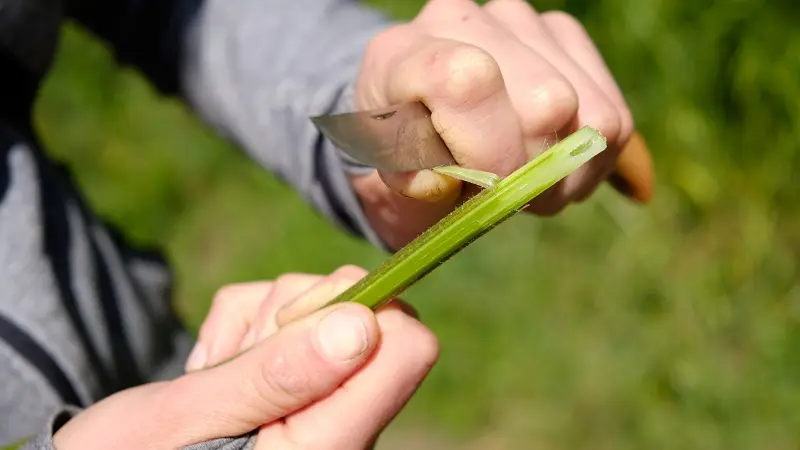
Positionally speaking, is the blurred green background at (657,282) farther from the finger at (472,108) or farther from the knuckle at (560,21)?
the finger at (472,108)

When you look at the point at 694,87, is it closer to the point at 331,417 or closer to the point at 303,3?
the point at 303,3

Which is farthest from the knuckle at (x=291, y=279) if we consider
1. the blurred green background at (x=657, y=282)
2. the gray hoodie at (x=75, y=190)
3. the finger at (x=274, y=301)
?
the blurred green background at (x=657, y=282)

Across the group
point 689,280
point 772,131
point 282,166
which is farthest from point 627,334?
point 282,166

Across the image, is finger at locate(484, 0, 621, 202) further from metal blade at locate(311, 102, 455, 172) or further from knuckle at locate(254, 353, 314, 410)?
knuckle at locate(254, 353, 314, 410)

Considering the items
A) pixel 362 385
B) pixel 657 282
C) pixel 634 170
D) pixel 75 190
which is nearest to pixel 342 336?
pixel 362 385

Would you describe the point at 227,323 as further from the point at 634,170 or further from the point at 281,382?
the point at 634,170

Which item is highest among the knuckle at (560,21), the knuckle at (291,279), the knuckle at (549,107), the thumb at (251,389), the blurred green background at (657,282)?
the knuckle at (549,107)

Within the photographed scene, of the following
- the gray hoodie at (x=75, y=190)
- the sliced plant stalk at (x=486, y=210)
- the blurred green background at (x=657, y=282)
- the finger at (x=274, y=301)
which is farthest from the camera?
the blurred green background at (x=657, y=282)

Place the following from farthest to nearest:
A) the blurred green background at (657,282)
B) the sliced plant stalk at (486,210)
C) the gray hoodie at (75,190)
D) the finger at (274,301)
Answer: the blurred green background at (657,282), the gray hoodie at (75,190), the finger at (274,301), the sliced plant stalk at (486,210)
